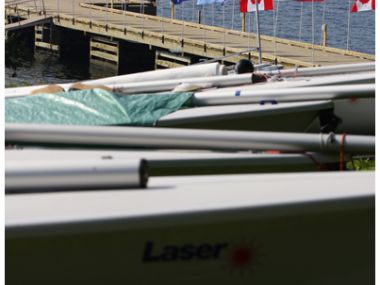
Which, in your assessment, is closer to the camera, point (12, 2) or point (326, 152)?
point (326, 152)

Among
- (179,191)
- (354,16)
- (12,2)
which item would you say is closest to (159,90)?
(179,191)

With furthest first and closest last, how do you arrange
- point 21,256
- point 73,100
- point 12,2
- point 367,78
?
1. point 12,2
2. point 367,78
3. point 73,100
4. point 21,256

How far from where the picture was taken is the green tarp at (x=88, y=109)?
7.32 m

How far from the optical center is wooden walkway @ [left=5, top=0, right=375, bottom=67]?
28.9 meters

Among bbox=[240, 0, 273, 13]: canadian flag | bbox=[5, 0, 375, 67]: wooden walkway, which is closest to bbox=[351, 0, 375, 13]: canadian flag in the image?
bbox=[240, 0, 273, 13]: canadian flag

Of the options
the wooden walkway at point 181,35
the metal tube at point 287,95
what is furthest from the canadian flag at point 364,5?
the metal tube at point 287,95

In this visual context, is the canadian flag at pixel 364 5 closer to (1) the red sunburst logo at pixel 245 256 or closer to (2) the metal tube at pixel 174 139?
(2) the metal tube at pixel 174 139

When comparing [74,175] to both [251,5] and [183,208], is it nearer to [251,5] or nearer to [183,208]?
[183,208]

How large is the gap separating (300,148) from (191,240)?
149 cm

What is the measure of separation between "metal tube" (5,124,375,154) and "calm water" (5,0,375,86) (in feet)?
65.2

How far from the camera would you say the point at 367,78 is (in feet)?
30.9

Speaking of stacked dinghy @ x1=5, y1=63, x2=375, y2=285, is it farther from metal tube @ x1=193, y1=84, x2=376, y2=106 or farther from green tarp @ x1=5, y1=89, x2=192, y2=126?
metal tube @ x1=193, y1=84, x2=376, y2=106

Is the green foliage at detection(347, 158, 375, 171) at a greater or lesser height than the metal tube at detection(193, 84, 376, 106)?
lesser

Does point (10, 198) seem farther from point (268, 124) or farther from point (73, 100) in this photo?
point (268, 124)
